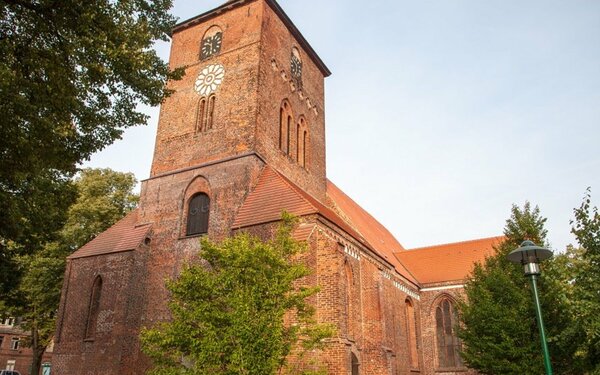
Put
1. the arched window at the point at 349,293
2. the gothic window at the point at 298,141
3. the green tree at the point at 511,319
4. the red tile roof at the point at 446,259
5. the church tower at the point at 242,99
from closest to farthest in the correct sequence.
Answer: the green tree at the point at 511,319, the arched window at the point at 349,293, the church tower at the point at 242,99, the gothic window at the point at 298,141, the red tile roof at the point at 446,259

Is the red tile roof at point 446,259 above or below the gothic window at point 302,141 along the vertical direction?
below

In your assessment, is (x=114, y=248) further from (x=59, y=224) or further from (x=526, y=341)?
(x=526, y=341)

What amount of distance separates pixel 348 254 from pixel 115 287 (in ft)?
24.0

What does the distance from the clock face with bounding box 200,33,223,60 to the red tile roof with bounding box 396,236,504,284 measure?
1534 centimetres

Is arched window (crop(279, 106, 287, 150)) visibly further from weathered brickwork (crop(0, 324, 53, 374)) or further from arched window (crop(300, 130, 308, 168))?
weathered brickwork (crop(0, 324, 53, 374))

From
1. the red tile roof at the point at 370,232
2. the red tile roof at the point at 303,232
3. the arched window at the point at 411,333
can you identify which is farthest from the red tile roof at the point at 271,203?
the arched window at the point at 411,333

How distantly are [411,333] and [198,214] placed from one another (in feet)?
41.0

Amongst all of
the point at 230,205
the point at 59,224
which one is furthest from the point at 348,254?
the point at 59,224

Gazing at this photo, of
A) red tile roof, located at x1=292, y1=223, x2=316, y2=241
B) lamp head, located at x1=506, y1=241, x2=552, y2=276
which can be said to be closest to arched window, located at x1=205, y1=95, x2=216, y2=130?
red tile roof, located at x1=292, y1=223, x2=316, y2=241

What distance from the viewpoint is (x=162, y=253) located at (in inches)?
625

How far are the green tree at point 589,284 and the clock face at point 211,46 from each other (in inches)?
552

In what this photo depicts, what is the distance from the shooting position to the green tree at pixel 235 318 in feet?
26.7

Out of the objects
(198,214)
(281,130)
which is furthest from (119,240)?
(281,130)

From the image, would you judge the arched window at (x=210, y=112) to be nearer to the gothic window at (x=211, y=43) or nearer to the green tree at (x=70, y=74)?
the gothic window at (x=211, y=43)
